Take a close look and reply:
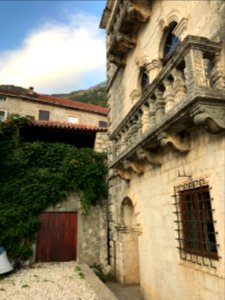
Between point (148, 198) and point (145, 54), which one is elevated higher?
point (145, 54)

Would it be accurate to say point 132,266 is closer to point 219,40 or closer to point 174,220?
point 174,220

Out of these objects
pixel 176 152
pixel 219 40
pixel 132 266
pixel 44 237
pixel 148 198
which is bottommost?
pixel 132 266

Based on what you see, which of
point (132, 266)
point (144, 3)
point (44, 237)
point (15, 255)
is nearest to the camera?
point (144, 3)

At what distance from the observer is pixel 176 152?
507 centimetres

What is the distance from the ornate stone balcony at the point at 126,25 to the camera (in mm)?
6953

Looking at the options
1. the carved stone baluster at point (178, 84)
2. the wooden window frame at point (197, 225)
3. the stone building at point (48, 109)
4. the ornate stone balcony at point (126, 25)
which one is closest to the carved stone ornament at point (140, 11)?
the ornate stone balcony at point (126, 25)

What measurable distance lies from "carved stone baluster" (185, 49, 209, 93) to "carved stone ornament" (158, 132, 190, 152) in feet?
3.44

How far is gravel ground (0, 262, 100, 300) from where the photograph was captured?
6027mm

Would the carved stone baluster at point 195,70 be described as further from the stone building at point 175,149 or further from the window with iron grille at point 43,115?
the window with iron grille at point 43,115

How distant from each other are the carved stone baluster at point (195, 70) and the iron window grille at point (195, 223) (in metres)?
1.52

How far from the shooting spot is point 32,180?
1027 centimetres

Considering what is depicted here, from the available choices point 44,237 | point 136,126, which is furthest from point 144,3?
point 44,237

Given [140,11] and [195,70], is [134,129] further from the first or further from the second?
[140,11]

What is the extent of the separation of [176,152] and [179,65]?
1.65 meters
